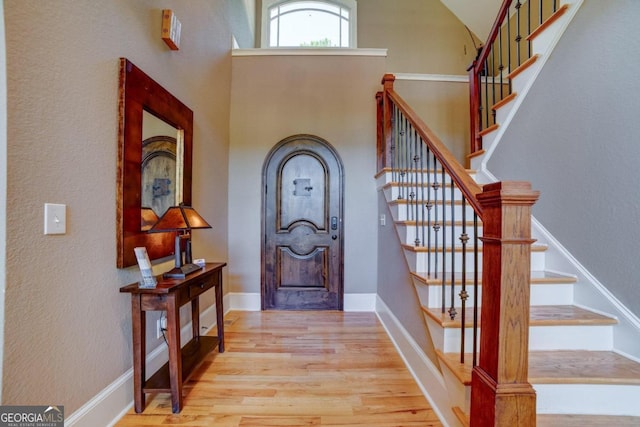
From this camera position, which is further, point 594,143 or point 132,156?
point 594,143

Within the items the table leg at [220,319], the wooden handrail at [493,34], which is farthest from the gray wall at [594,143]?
the table leg at [220,319]

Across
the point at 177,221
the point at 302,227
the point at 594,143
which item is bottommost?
the point at 302,227

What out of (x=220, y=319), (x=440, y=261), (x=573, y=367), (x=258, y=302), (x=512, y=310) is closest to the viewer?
(x=512, y=310)

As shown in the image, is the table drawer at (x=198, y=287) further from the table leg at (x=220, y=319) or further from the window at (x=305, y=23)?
the window at (x=305, y=23)

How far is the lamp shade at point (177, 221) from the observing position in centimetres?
164

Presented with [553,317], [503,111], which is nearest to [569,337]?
[553,317]

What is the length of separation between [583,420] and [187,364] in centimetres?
212

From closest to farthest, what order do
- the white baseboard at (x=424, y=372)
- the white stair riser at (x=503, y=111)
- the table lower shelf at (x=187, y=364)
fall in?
1. the white baseboard at (x=424, y=372)
2. the table lower shelf at (x=187, y=364)
3. the white stair riser at (x=503, y=111)

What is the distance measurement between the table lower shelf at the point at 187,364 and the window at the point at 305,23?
4.70 m

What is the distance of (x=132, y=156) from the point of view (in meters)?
1.62

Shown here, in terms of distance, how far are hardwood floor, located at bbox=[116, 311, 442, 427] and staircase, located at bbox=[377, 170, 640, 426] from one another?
1.56ft

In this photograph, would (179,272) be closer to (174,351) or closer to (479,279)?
(174,351)

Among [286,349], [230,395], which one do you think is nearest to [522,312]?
[230,395]

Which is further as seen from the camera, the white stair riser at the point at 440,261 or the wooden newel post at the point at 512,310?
the white stair riser at the point at 440,261
